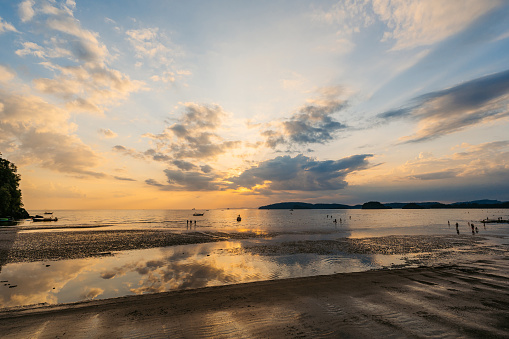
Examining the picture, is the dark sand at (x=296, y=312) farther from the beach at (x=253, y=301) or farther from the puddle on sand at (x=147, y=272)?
the puddle on sand at (x=147, y=272)

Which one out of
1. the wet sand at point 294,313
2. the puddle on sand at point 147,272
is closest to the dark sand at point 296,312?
the wet sand at point 294,313

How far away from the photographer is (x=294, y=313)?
34.7 ft

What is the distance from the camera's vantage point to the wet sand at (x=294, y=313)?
8.82m

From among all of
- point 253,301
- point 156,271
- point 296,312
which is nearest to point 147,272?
point 156,271

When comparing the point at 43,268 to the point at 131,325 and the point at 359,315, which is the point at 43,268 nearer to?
the point at 131,325

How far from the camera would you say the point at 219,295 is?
13.3 m

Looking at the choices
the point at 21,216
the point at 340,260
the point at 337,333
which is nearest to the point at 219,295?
the point at 337,333

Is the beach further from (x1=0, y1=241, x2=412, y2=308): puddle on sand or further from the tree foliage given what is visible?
the tree foliage

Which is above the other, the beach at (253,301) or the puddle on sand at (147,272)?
the beach at (253,301)

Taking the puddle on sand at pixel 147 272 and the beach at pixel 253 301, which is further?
the puddle on sand at pixel 147 272

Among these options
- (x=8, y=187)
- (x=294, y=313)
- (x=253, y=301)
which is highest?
(x=8, y=187)

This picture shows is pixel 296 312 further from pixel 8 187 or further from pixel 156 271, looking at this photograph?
pixel 8 187

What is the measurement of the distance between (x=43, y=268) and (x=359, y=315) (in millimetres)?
26512

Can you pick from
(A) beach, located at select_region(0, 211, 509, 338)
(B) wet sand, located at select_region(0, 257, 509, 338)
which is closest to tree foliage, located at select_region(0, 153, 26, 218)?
(A) beach, located at select_region(0, 211, 509, 338)
